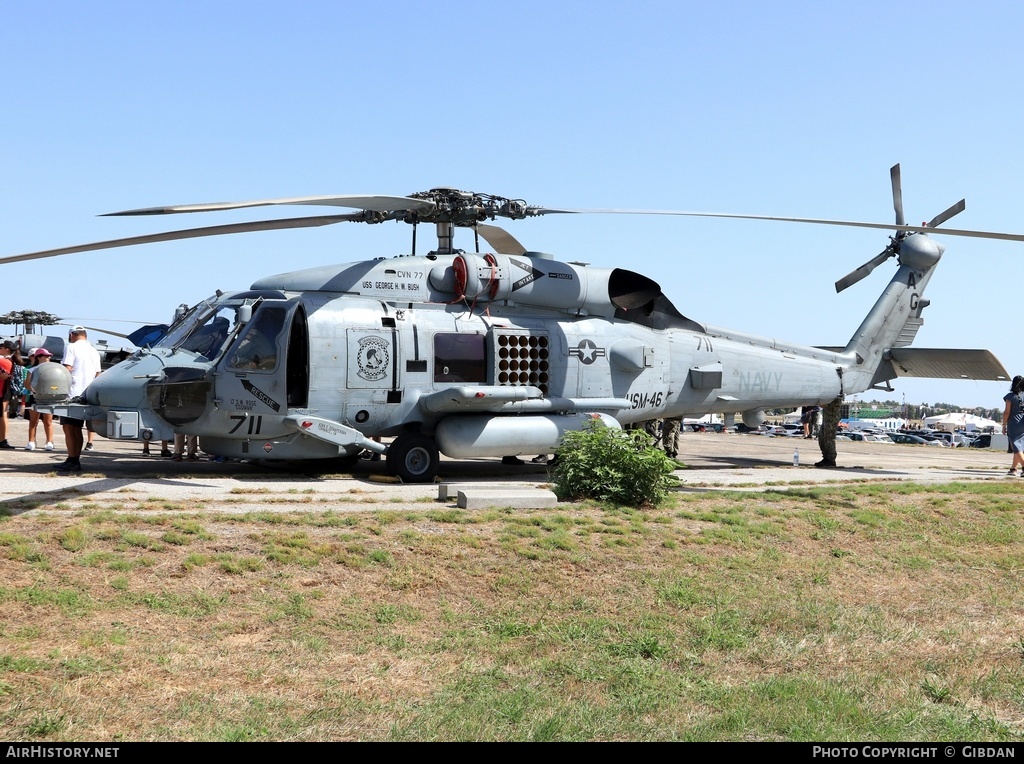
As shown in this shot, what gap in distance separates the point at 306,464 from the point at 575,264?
5.41 metres

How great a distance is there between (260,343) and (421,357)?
92.7 inches

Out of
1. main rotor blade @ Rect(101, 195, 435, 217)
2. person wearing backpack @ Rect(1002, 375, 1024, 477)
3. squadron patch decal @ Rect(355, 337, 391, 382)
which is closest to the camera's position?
main rotor blade @ Rect(101, 195, 435, 217)

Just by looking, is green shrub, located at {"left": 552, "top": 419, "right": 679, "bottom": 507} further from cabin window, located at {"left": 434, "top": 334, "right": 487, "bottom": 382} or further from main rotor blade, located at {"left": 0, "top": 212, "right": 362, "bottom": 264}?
main rotor blade, located at {"left": 0, "top": 212, "right": 362, "bottom": 264}

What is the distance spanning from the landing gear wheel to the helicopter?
0.9 inches

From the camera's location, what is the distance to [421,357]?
14.1 meters

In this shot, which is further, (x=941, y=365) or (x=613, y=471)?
(x=941, y=365)

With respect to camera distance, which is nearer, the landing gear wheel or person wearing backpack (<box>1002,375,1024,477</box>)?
the landing gear wheel

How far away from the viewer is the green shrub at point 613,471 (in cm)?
1157

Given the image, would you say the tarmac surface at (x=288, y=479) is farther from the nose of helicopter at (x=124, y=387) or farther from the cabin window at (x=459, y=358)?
the cabin window at (x=459, y=358)

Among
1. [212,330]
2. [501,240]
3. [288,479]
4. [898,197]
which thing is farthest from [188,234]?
[898,197]

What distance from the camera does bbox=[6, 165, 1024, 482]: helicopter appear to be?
12.8m

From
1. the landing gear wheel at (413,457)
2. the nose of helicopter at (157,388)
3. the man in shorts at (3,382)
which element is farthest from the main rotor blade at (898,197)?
the man in shorts at (3,382)

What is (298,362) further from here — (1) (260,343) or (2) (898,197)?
(2) (898,197)

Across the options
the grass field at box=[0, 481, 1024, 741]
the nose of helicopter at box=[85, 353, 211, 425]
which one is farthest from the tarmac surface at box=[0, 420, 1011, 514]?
the nose of helicopter at box=[85, 353, 211, 425]
